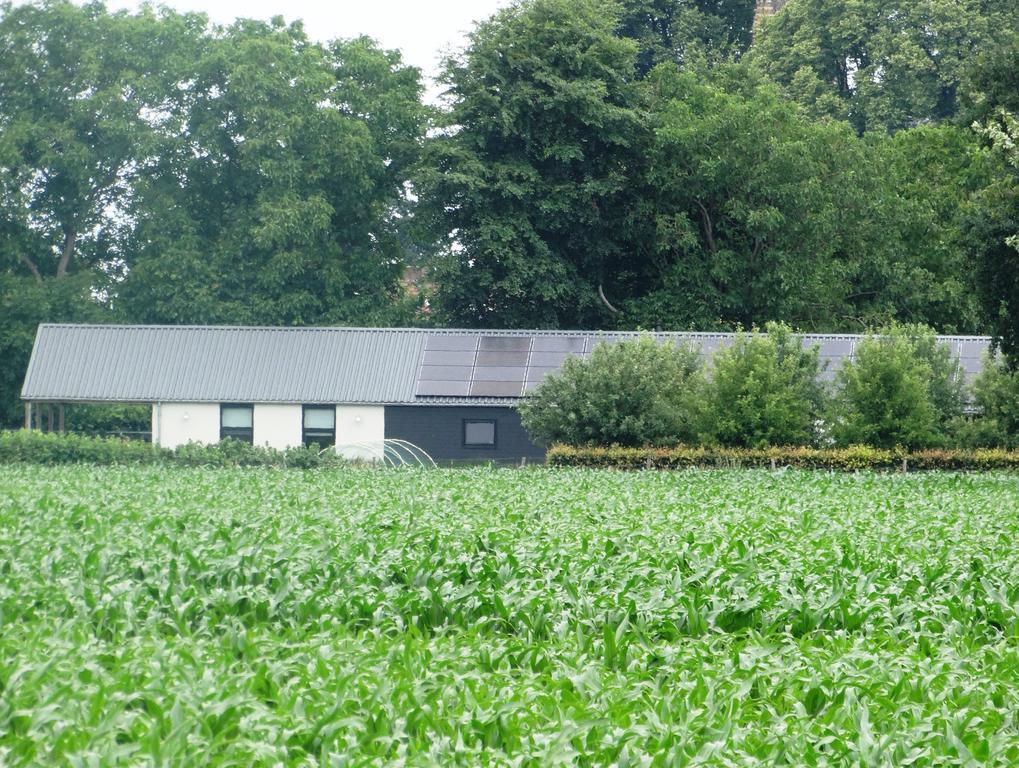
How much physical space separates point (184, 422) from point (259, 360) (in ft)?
10.4

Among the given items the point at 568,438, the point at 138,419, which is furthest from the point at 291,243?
the point at 568,438

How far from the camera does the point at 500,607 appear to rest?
11609mm

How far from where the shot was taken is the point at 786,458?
1341 inches

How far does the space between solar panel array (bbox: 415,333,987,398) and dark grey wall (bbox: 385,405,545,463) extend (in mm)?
532

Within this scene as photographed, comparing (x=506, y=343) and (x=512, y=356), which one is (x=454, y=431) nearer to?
(x=512, y=356)

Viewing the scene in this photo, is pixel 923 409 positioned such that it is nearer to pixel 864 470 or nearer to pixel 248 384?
pixel 864 470

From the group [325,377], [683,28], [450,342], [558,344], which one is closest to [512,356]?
[558,344]

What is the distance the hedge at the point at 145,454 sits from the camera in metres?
35.0

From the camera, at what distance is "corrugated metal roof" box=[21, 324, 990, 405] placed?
4406 cm

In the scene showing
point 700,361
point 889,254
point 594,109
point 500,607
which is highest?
point 594,109

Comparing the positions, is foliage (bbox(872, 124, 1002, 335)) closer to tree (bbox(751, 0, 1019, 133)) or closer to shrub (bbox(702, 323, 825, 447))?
tree (bbox(751, 0, 1019, 133))

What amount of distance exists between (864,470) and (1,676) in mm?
27393

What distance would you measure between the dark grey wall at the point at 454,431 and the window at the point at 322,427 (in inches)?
72.6

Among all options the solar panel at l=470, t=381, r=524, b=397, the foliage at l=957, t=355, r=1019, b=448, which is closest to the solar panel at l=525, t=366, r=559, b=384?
the solar panel at l=470, t=381, r=524, b=397
